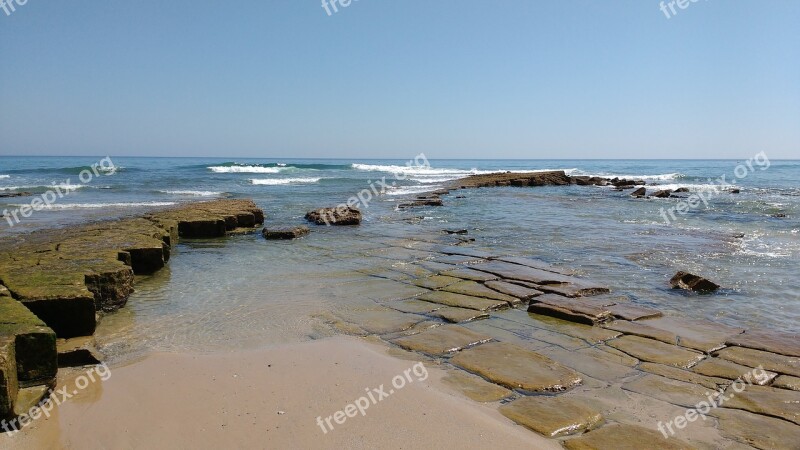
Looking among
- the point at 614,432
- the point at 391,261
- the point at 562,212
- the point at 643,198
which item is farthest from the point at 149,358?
the point at 643,198

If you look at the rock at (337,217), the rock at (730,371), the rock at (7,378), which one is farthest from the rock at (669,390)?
the rock at (337,217)

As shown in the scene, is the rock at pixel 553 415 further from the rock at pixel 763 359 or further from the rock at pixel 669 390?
the rock at pixel 763 359

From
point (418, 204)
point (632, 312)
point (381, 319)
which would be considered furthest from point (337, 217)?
point (632, 312)

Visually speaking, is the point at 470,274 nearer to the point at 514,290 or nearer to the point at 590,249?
the point at 514,290

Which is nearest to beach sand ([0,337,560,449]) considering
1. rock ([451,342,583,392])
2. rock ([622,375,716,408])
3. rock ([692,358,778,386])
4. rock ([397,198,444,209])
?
rock ([451,342,583,392])

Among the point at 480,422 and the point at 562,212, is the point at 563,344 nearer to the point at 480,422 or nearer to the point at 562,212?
the point at 480,422

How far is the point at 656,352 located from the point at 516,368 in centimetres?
149

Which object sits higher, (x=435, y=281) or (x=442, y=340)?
(x=442, y=340)

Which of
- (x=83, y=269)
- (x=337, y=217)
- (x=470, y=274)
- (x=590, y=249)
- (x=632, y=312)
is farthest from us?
(x=337, y=217)

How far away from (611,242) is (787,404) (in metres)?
7.87

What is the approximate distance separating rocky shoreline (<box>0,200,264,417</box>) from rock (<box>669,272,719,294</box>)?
7135 millimetres

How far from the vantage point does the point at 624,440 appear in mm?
3287

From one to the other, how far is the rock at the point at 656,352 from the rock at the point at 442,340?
1281 mm

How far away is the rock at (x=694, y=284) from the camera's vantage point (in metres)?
7.22
